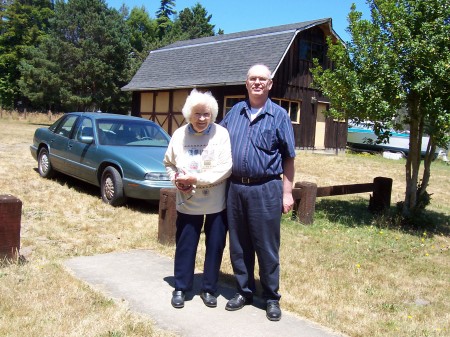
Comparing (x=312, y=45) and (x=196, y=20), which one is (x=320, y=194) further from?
(x=196, y=20)

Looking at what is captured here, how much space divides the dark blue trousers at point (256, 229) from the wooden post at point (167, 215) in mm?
1712

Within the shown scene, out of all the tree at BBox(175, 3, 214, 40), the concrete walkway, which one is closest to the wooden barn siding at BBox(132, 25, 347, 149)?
the concrete walkway

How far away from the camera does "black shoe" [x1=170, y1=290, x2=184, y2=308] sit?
384 cm

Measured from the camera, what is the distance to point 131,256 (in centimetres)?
521

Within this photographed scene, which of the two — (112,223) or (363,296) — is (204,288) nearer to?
(363,296)

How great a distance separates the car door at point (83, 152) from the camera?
27.2 feet

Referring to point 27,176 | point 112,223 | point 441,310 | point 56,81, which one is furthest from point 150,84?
point 441,310

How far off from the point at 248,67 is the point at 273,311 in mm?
18171

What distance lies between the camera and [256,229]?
149 inches

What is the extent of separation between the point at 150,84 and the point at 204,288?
22845mm

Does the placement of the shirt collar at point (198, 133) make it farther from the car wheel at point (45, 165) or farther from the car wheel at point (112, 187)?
the car wheel at point (45, 165)

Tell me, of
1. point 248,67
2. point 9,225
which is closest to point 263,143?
point 9,225

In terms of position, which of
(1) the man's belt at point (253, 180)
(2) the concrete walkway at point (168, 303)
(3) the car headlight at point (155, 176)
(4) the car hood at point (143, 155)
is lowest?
(2) the concrete walkway at point (168, 303)

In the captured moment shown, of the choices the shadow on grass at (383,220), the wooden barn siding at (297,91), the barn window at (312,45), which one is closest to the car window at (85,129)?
the shadow on grass at (383,220)
